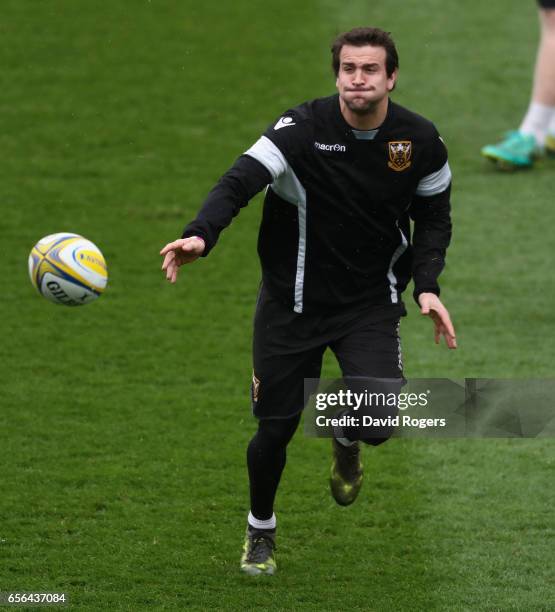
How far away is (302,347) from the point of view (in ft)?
19.4

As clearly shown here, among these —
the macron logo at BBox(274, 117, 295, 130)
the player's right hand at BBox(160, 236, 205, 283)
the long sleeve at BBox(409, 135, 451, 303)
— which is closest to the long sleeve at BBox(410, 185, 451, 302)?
the long sleeve at BBox(409, 135, 451, 303)

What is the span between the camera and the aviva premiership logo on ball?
6430 millimetres

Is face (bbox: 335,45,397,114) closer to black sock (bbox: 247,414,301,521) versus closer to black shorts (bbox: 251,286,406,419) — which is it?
black shorts (bbox: 251,286,406,419)

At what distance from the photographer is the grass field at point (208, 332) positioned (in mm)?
6102

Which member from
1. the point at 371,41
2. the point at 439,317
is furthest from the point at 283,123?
the point at 439,317

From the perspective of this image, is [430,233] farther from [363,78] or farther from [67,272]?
[67,272]

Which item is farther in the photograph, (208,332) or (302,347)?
(208,332)

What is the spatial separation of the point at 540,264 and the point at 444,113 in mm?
3601

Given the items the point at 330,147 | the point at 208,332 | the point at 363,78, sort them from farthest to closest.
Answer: the point at 208,332 → the point at 330,147 → the point at 363,78

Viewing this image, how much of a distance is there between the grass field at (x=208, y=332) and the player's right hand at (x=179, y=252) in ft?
4.98

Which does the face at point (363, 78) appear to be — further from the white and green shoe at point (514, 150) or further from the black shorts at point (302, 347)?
the white and green shoe at point (514, 150)

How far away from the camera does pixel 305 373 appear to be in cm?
595

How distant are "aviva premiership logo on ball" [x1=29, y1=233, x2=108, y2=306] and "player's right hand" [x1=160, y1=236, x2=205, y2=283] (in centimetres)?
137

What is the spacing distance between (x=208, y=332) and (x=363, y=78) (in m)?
3.86
